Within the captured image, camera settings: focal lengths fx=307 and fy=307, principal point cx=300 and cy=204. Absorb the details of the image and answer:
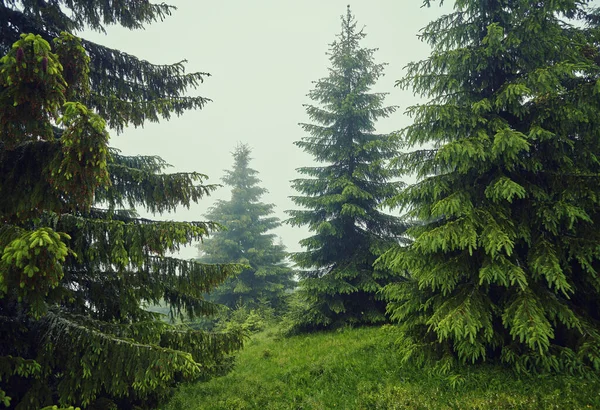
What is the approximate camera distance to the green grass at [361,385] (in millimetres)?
5734

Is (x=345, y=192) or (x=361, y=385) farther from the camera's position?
(x=345, y=192)

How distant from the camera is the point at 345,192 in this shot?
13211 mm

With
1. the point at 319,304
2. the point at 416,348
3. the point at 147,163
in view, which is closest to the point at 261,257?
the point at 319,304

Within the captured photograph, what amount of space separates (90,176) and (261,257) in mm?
21657

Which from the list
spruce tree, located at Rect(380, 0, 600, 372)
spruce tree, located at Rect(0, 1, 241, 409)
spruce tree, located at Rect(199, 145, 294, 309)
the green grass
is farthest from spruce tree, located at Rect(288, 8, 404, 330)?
spruce tree, located at Rect(199, 145, 294, 309)

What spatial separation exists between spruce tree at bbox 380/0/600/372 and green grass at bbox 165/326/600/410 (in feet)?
1.55

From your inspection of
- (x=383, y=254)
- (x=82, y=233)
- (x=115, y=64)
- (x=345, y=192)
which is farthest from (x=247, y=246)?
(x=82, y=233)

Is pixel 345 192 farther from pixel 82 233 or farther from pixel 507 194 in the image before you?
pixel 82 233

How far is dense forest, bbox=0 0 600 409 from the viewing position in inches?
158

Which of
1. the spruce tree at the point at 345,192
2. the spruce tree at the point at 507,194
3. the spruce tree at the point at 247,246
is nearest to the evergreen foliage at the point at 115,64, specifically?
the spruce tree at the point at 507,194

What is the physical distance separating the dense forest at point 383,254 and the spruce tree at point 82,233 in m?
0.03

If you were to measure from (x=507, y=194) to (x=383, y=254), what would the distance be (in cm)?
296

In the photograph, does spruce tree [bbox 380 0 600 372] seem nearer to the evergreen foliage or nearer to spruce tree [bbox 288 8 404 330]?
spruce tree [bbox 288 8 404 330]

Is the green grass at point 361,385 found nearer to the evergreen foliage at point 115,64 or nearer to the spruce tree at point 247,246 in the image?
the evergreen foliage at point 115,64
